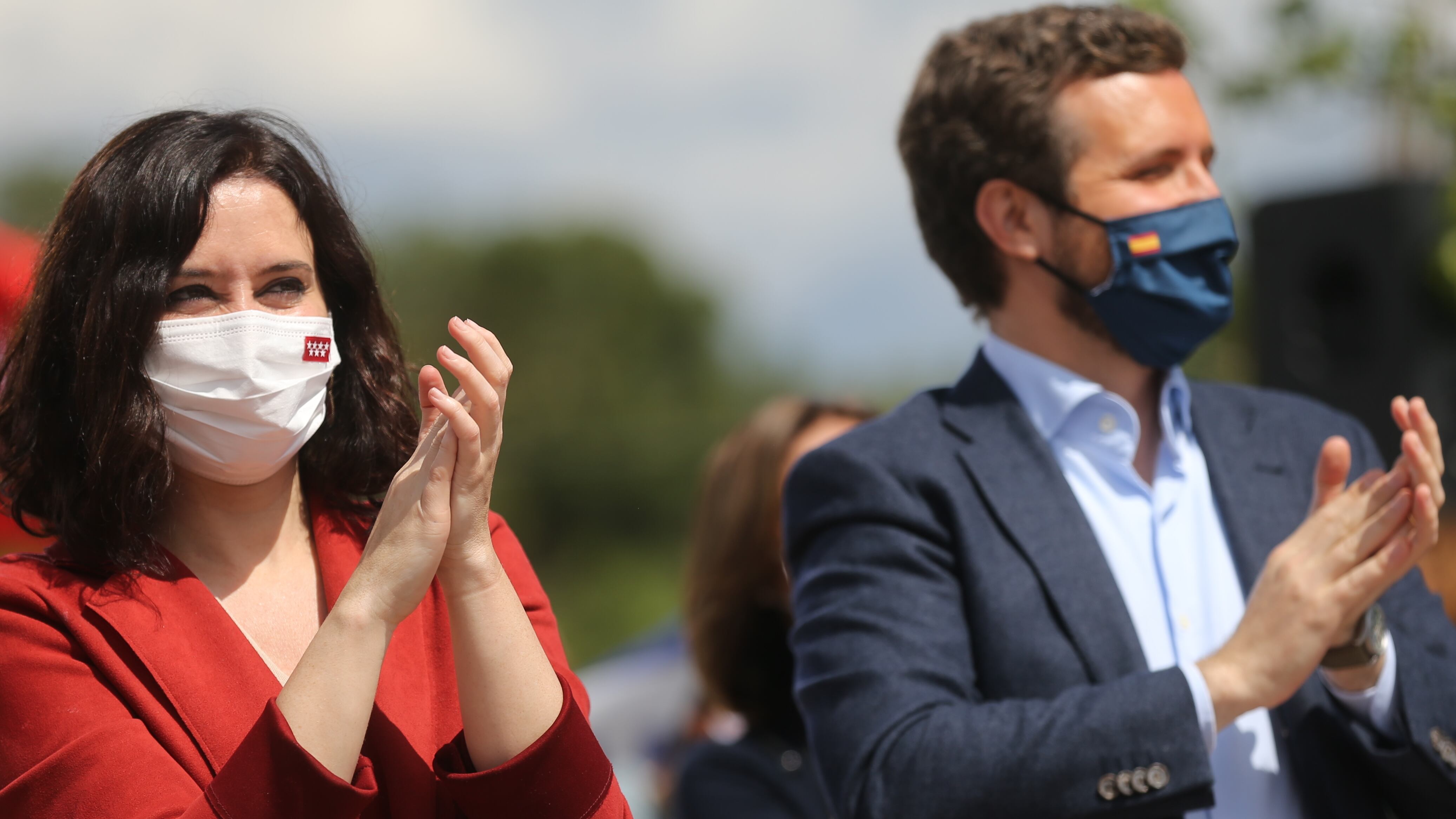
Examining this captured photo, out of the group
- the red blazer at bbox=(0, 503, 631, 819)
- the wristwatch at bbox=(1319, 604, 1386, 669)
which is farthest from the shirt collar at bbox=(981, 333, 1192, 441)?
the red blazer at bbox=(0, 503, 631, 819)

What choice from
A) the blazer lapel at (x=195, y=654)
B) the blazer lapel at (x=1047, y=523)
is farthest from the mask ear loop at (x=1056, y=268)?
the blazer lapel at (x=195, y=654)

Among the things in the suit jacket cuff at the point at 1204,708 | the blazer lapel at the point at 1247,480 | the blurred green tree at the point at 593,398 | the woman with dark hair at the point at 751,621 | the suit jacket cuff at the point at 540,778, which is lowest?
the blurred green tree at the point at 593,398

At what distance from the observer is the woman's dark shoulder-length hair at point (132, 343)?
1.87 metres

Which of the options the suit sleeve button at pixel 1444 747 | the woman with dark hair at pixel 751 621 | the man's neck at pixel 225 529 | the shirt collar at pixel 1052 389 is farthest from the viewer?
the woman with dark hair at pixel 751 621

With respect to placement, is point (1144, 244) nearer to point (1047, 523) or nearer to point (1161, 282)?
point (1161, 282)

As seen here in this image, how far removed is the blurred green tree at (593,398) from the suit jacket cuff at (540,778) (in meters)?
22.0

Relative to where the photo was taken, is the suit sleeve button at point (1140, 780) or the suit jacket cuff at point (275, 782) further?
the suit sleeve button at point (1140, 780)

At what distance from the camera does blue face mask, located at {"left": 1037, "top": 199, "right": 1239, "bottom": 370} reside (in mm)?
2617

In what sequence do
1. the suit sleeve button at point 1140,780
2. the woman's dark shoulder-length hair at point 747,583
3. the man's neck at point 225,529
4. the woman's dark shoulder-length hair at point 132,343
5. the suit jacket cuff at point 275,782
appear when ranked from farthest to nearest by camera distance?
1. the woman's dark shoulder-length hair at point 747,583
2. the suit sleeve button at point 1140,780
3. the man's neck at point 225,529
4. the woman's dark shoulder-length hair at point 132,343
5. the suit jacket cuff at point 275,782

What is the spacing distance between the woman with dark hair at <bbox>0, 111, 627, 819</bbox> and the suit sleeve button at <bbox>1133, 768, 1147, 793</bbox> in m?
0.82

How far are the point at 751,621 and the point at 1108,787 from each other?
1564 millimetres

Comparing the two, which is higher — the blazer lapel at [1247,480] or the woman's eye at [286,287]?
the woman's eye at [286,287]

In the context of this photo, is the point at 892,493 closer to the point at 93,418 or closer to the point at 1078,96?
the point at 1078,96

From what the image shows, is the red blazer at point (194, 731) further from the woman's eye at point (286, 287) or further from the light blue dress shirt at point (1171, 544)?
→ the light blue dress shirt at point (1171, 544)
